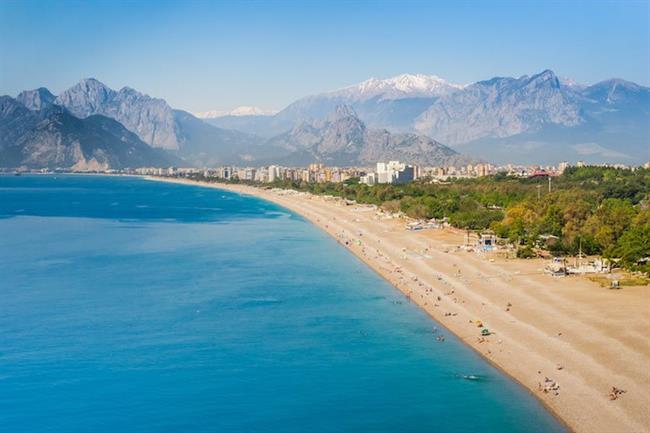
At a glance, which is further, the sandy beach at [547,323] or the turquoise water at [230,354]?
the sandy beach at [547,323]

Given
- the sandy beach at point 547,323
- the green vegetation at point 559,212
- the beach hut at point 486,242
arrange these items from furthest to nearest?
1. the beach hut at point 486,242
2. the green vegetation at point 559,212
3. the sandy beach at point 547,323

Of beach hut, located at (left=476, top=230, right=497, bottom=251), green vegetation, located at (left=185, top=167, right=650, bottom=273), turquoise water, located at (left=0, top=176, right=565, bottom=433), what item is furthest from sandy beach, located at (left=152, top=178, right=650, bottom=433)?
green vegetation, located at (left=185, top=167, right=650, bottom=273)

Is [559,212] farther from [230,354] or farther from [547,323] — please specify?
[230,354]

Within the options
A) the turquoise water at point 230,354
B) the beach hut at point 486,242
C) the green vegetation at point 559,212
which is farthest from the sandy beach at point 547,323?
the green vegetation at point 559,212

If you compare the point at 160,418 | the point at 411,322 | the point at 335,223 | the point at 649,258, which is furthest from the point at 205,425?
the point at 335,223

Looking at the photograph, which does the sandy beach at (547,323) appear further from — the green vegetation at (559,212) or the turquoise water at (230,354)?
the green vegetation at (559,212)

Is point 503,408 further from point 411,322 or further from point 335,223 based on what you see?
point 335,223

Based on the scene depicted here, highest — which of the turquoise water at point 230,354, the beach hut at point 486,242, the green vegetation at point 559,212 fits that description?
the green vegetation at point 559,212

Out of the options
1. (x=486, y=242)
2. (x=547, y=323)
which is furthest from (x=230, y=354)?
(x=486, y=242)
